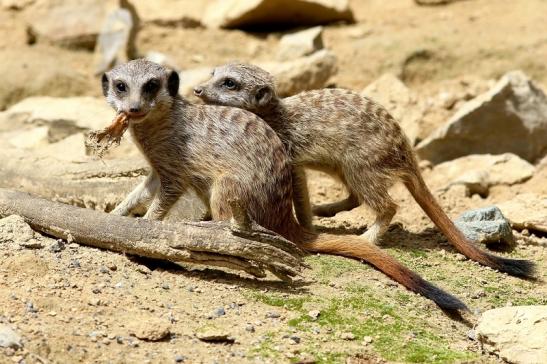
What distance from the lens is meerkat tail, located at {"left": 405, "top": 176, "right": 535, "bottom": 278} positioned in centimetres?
440

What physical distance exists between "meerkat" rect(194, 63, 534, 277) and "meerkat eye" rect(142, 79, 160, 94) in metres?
0.49

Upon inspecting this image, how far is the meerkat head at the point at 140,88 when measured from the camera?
4176 mm

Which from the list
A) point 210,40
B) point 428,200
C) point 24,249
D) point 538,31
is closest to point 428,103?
point 538,31

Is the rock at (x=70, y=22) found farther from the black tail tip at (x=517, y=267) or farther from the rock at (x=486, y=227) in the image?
the black tail tip at (x=517, y=267)

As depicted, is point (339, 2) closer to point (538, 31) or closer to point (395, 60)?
point (395, 60)

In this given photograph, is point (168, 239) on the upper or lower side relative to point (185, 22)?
upper

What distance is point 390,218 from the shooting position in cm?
470

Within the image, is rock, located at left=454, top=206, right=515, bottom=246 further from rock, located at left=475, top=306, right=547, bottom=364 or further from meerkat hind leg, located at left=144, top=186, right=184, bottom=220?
meerkat hind leg, located at left=144, top=186, right=184, bottom=220

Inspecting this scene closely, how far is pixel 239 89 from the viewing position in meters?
4.82

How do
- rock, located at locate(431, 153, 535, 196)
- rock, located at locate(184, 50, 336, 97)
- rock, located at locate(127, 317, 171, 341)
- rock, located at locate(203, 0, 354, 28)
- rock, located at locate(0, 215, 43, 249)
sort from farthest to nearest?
1. rock, located at locate(203, 0, 354, 28)
2. rock, located at locate(184, 50, 336, 97)
3. rock, located at locate(431, 153, 535, 196)
4. rock, located at locate(0, 215, 43, 249)
5. rock, located at locate(127, 317, 171, 341)

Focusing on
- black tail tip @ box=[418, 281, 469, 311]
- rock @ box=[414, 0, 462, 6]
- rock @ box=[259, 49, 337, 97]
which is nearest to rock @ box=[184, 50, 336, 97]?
rock @ box=[259, 49, 337, 97]

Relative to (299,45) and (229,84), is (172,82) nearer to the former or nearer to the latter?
(229,84)

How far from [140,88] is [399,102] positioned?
264 cm

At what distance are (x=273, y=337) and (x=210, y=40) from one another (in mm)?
4984
